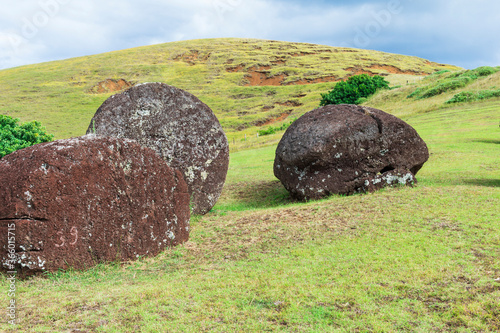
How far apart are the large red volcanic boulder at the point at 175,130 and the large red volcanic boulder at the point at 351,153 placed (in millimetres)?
2686

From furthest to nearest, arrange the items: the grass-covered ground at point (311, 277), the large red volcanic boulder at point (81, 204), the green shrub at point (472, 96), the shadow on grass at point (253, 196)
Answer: the green shrub at point (472, 96) → the shadow on grass at point (253, 196) → the large red volcanic boulder at point (81, 204) → the grass-covered ground at point (311, 277)

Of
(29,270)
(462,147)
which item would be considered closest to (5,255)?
(29,270)

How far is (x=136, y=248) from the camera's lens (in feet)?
23.4

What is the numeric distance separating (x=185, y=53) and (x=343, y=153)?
10145cm

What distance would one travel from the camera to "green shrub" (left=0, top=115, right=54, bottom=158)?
16.7 metres

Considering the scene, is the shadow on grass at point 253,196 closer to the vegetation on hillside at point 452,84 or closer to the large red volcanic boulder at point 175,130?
the large red volcanic boulder at point 175,130

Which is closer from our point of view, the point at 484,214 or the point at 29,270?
the point at 29,270

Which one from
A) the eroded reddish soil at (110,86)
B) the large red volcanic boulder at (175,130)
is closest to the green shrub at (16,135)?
the large red volcanic boulder at (175,130)

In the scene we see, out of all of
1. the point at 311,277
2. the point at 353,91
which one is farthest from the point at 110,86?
the point at 311,277

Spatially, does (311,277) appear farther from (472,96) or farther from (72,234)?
(472,96)

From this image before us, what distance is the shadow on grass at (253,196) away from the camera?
1316 cm

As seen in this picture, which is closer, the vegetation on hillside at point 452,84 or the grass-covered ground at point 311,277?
the grass-covered ground at point 311,277

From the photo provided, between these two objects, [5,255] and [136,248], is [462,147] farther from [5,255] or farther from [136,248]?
[5,255]

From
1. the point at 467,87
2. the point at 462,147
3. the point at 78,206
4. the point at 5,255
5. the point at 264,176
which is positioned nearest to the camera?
the point at 5,255
